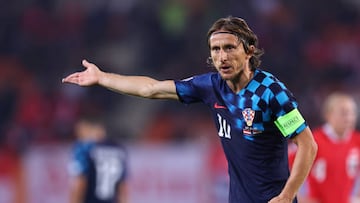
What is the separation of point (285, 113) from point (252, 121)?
24cm

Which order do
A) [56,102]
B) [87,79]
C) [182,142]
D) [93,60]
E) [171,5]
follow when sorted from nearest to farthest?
[87,79] < [182,142] < [56,102] < [93,60] < [171,5]

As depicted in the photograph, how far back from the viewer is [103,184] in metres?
9.91

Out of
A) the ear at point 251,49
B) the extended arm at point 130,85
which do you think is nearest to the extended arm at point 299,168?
the ear at point 251,49

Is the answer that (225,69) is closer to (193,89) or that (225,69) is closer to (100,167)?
(193,89)

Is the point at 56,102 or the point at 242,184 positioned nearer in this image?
the point at 242,184

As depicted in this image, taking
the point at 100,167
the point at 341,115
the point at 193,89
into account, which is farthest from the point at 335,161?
the point at 100,167

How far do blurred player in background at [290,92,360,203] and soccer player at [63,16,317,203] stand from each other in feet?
7.75

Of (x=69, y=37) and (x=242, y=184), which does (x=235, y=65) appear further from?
(x=69, y=37)

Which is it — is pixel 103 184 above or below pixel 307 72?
below

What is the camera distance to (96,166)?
979cm

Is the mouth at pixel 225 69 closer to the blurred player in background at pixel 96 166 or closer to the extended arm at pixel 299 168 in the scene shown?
the extended arm at pixel 299 168

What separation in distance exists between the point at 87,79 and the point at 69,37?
930 cm

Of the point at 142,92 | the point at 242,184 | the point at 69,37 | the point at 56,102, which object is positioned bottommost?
the point at 242,184

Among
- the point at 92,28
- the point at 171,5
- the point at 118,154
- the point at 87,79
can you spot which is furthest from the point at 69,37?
the point at 87,79
